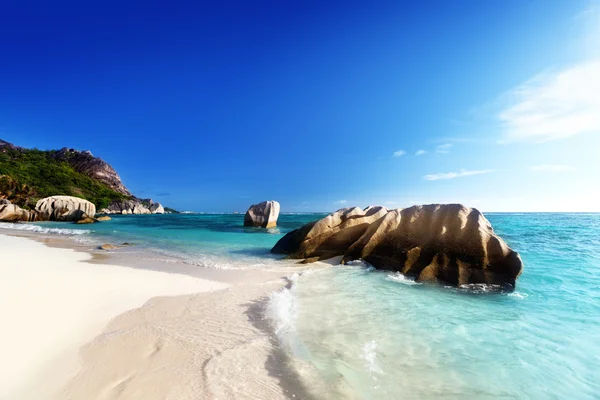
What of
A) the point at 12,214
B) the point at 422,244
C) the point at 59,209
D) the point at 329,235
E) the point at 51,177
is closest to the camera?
the point at 422,244

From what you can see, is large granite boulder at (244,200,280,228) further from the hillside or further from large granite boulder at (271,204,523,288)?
the hillside

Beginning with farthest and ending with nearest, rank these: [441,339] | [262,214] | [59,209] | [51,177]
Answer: [51,177] → [59,209] → [262,214] → [441,339]

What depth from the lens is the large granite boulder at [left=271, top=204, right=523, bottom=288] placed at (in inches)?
348

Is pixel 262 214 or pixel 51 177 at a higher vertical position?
pixel 51 177

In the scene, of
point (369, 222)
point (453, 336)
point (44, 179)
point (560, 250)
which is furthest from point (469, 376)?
point (44, 179)

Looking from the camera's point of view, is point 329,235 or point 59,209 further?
point 59,209

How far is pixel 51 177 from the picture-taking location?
288 ft

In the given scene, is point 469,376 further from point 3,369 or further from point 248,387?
point 3,369

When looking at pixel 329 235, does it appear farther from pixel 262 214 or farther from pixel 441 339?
pixel 262 214

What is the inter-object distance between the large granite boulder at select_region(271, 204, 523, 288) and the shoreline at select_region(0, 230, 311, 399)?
216 inches

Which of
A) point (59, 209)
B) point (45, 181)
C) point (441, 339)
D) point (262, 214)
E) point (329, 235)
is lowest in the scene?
point (441, 339)

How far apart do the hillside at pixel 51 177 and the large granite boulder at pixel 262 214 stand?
141ft

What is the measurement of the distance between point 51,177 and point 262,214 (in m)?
90.1

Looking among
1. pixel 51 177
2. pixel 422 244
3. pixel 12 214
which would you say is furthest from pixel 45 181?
pixel 422 244
